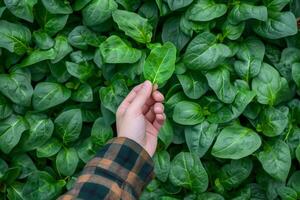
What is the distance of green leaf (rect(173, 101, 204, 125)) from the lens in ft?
5.84

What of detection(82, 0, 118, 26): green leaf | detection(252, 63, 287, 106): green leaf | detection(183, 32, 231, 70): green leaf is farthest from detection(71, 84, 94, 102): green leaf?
detection(252, 63, 287, 106): green leaf

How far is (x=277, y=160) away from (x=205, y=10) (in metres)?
0.57

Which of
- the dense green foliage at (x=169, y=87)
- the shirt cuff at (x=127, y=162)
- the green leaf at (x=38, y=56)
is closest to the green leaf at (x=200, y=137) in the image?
the dense green foliage at (x=169, y=87)

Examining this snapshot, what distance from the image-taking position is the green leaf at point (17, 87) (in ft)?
5.92

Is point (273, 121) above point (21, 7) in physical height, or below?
below

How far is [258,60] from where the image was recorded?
1800 mm

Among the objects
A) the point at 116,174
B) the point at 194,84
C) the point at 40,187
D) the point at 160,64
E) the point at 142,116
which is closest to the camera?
the point at 116,174

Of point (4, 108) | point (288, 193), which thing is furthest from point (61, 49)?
point (288, 193)

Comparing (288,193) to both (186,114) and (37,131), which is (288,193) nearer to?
(186,114)

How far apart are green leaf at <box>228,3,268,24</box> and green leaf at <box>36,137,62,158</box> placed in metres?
0.77

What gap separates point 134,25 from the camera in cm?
178

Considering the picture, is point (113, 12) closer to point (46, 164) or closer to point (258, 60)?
point (258, 60)

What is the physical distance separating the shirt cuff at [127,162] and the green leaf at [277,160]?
548 mm

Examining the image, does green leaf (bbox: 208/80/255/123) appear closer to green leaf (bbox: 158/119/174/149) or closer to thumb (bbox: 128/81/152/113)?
green leaf (bbox: 158/119/174/149)
